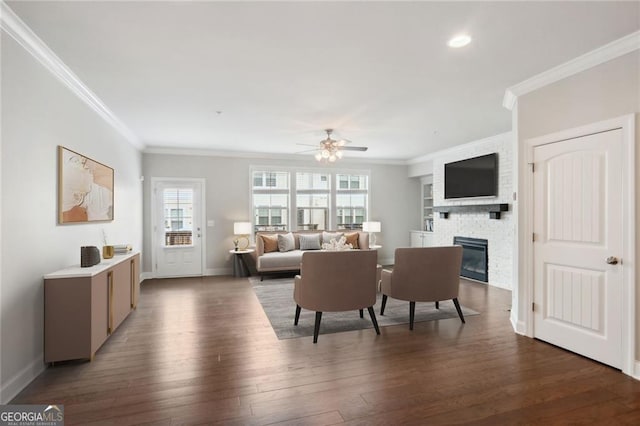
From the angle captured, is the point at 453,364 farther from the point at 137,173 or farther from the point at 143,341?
the point at 137,173

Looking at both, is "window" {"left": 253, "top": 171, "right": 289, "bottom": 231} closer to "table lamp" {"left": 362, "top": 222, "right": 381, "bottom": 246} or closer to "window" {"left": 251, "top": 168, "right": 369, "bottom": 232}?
"window" {"left": 251, "top": 168, "right": 369, "bottom": 232}

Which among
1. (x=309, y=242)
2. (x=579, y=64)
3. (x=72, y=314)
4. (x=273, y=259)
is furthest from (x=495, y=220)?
(x=72, y=314)

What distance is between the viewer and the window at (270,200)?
719cm

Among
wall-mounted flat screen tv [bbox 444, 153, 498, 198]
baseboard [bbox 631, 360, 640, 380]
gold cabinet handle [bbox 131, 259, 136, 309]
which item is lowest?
baseboard [bbox 631, 360, 640, 380]

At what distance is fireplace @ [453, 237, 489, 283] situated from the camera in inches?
232

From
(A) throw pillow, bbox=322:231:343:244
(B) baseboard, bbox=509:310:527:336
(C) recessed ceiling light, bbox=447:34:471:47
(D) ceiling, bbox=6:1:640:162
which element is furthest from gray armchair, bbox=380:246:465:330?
(A) throw pillow, bbox=322:231:343:244

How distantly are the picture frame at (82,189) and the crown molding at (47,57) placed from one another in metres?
0.66

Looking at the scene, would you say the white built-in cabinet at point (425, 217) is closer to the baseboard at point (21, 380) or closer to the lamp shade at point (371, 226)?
the lamp shade at point (371, 226)

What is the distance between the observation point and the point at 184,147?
6.41 m

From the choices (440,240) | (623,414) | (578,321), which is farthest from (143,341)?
(440,240)

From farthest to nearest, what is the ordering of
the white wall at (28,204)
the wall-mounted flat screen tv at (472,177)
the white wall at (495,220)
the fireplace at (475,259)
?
the fireplace at (475,259) < the wall-mounted flat screen tv at (472,177) < the white wall at (495,220) < the white wall at (28,204)

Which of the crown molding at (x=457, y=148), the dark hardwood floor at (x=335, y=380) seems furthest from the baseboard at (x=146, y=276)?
the crown molding at (x=457, y=148)

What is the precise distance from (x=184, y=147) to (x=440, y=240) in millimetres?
5978

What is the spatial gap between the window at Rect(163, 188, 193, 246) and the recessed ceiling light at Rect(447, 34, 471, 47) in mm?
5731
